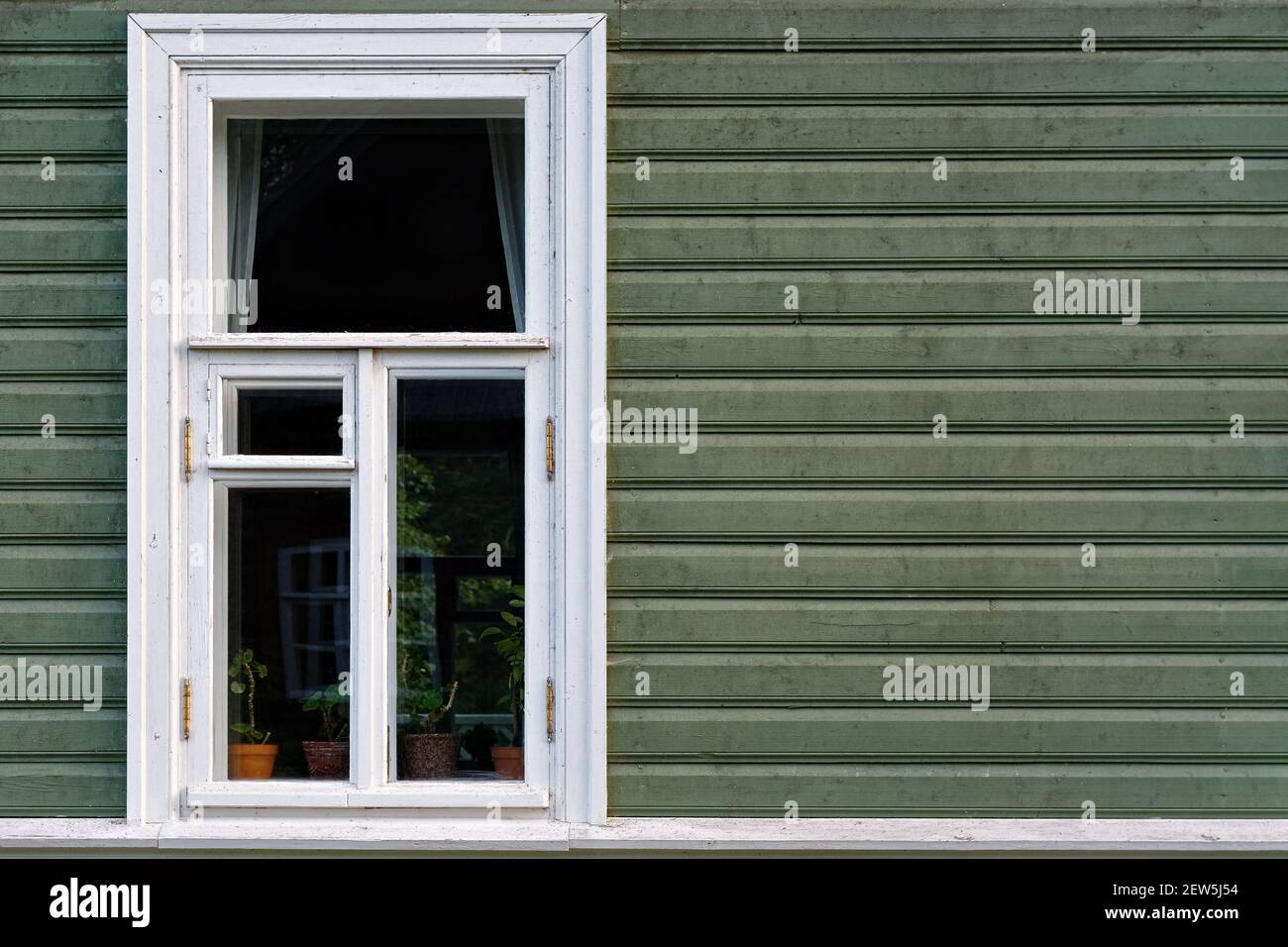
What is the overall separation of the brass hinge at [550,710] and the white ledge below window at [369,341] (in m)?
0.99

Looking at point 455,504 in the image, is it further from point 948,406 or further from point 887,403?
point 948,406

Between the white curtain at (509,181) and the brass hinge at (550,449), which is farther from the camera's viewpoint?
the white curtain at (509,181)

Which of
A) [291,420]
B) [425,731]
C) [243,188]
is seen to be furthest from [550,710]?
[243,188]

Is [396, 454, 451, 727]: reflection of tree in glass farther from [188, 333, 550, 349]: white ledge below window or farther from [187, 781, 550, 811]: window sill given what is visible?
[188, 333, 550, 349]: white ledge below window

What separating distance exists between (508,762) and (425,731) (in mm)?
263

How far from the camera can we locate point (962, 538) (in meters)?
3.93

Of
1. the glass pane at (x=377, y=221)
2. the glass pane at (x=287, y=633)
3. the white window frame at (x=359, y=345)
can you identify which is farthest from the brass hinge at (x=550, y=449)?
the glass pane at (x=287, y=633)

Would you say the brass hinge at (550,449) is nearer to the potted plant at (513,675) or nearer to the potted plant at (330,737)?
the potted plant at (513,675)

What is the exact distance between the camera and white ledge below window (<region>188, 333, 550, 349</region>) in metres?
3.91

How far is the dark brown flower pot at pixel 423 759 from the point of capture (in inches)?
155

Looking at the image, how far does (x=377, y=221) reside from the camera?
13.4 feet

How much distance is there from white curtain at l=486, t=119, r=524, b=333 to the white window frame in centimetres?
10

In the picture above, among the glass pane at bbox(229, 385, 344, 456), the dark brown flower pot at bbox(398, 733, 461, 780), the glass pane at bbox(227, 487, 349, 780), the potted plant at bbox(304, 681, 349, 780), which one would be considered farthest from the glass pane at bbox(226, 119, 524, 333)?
the dark brown flower pot at bbox(398, 733, 461, 780)

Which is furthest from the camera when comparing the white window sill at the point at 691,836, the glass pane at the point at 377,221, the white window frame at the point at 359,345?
the glass pane at the point at 377,221
